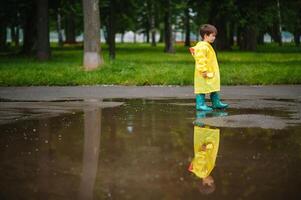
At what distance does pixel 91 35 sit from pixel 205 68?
33.1 feet

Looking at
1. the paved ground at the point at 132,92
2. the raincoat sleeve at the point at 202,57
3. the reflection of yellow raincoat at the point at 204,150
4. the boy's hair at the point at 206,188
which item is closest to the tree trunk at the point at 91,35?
the paved ground at the point at 132,92

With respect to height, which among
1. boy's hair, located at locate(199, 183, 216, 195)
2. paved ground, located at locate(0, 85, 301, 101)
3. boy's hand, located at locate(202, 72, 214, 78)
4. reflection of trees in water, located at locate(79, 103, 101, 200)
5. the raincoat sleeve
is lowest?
reflection of trees in water, located at locate(79, 103, 101, 200)

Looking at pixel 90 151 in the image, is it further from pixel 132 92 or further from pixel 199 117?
pixel 132 92

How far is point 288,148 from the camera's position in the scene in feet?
22.4

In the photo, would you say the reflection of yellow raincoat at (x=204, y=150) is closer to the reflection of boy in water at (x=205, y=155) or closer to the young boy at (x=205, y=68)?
the reflection of boy in water at (x=205, y=155)

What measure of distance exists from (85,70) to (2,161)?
13.6m

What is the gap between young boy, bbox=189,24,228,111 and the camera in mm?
10797

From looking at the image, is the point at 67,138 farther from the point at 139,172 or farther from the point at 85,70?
the point at 85,70

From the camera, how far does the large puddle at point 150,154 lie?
196 inches

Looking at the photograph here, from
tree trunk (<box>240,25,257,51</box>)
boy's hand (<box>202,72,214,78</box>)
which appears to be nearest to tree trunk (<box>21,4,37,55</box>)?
tree trunk (<box>240,25,257,51</box>)

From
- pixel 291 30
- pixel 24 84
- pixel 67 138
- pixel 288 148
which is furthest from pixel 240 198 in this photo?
pixel 291 30

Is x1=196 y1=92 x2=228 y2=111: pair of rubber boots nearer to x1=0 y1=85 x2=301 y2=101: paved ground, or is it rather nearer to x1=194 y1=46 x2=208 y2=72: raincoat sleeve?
x1=194 y1=46 x2=208 y2=72: raincoat sleeve

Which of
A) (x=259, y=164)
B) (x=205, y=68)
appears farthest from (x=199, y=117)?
(x=259, y=164)

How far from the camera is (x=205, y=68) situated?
35.5 feet
